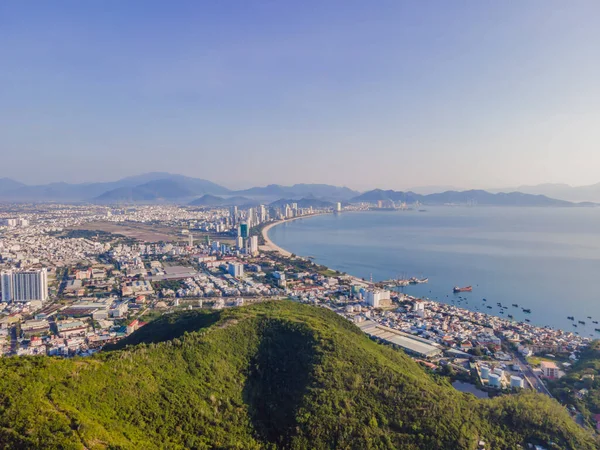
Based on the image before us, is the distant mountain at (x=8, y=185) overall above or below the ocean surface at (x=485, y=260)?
above

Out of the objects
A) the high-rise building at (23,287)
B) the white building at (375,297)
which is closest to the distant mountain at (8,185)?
the high-rise building at (23,287)

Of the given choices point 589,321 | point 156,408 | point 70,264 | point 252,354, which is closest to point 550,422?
point 252,354

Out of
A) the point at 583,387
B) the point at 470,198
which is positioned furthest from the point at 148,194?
the point at 583,387

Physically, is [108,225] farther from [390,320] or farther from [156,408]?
[156,408]

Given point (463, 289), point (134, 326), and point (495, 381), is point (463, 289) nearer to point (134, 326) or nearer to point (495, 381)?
point (495, 381)

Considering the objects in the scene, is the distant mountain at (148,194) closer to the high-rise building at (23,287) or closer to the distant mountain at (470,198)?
the distant mountain at (470,198)

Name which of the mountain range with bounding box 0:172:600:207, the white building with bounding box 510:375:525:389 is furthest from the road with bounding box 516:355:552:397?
the mountain range with bounding box 0:172:600:207

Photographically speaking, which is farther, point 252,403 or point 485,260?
point 485,260
